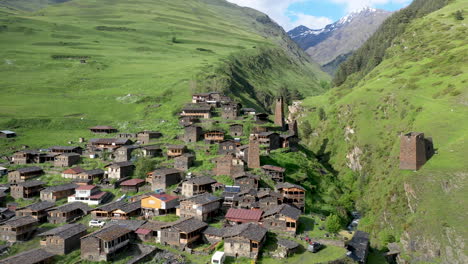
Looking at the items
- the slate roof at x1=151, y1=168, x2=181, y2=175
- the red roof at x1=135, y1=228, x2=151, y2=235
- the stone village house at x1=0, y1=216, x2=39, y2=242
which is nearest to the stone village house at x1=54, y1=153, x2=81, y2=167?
the slate roof at x1=151, y1=168, x2=181, y2=175

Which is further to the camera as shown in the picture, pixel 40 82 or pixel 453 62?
pixel 40 82

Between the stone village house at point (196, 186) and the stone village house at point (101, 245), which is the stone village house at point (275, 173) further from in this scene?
the stone village house at point (101, 245)

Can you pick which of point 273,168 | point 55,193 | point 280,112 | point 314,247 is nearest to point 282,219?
point 314,247

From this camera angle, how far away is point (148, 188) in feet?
265

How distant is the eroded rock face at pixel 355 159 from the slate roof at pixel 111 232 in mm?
79585

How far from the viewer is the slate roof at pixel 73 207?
7028 cm

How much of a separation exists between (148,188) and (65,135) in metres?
51.5

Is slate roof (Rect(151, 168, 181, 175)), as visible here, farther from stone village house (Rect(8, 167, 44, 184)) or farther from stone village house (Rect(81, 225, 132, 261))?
stone village house (Rect(8, 167, 44, 184))

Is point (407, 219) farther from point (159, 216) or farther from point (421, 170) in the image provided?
point (159, 216)

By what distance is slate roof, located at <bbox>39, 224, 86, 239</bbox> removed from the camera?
2370 inches

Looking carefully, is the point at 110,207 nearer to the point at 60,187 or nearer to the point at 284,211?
the point at 60,187

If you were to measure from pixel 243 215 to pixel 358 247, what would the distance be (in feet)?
67.2

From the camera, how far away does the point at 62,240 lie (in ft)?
194

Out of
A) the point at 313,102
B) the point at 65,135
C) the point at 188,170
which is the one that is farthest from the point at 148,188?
the point at 313,102
